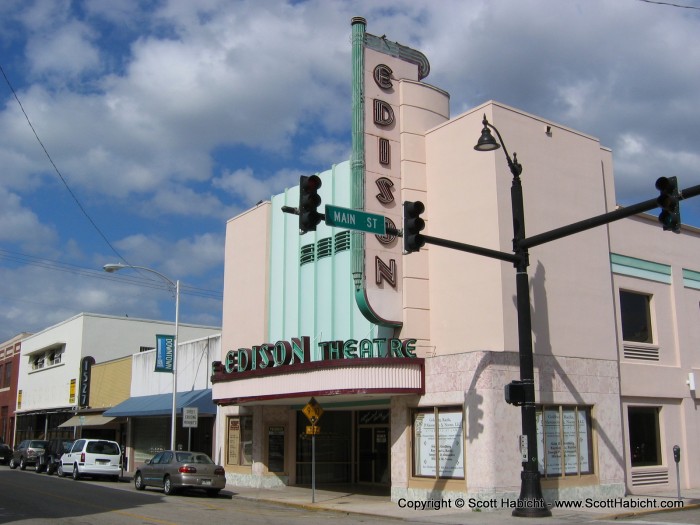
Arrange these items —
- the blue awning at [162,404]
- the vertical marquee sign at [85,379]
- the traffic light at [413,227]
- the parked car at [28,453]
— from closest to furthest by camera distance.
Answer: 1. the traffic light at [413,227]
2. the blue awning at [162,404]
3. the parked car at [28,453]
4. the vertical marquee sign at [85,379]

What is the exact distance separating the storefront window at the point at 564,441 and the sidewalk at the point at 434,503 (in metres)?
1.24

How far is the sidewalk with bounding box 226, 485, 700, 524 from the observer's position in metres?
17.6

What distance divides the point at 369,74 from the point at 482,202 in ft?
16.9

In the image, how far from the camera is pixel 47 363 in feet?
182

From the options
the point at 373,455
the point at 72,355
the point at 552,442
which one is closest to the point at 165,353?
the point at 373,455

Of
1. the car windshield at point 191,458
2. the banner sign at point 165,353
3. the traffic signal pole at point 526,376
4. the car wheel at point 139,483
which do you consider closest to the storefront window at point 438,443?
the traffic signal pole at point 526,376

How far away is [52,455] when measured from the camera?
116 ft

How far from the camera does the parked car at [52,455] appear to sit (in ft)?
113

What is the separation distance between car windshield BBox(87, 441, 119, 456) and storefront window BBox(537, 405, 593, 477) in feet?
60.1

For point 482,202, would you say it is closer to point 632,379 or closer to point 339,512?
point 632,379

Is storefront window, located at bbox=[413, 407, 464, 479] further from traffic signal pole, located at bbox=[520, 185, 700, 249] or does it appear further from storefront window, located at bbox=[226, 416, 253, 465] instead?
storefront window, located at bbox=[226, 416, 253, 465]

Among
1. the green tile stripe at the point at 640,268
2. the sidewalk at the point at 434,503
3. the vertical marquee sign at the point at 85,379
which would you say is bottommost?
the sidewalk at the point at 434,503

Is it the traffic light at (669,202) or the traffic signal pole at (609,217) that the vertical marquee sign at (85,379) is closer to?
the traffic signal pole at (609,217)

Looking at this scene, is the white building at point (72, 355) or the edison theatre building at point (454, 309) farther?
the white building at point (72, 355)
